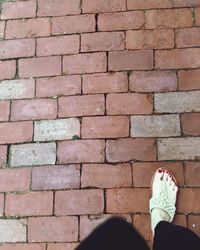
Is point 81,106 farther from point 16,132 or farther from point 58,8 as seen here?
point 58,8

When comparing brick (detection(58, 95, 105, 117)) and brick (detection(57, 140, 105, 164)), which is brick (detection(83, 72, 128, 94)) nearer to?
brick (detection(58, 95, 105, 117))

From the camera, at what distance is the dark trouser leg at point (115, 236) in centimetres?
234

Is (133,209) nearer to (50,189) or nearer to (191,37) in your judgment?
(50,189)

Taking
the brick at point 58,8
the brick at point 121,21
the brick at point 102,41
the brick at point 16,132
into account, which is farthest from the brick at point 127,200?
the brick at point 58,8

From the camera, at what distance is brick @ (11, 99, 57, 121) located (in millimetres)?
2543

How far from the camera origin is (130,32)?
2.63 meters

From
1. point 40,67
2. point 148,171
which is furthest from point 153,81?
point 40,67

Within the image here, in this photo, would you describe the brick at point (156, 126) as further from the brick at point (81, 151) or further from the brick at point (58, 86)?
the brick at point (58, 86)

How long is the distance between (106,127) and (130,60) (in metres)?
0.41

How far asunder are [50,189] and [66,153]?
8.2 inches

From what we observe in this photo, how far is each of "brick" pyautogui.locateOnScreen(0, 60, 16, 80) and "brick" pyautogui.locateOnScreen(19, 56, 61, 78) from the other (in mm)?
42

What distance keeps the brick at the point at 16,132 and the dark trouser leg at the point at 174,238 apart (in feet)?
2.82

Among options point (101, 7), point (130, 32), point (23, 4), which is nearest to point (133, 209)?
point (130, 32)

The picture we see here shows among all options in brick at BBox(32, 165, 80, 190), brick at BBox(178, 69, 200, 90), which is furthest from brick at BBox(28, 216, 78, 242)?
→ brick at BBox(178, 69, 200, 90)
